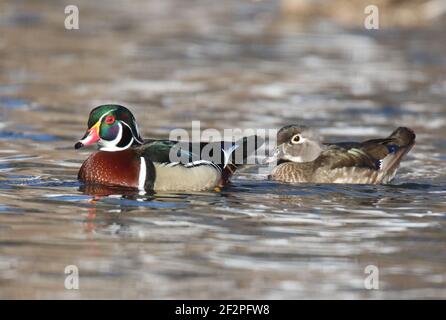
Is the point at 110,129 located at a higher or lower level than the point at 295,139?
higher

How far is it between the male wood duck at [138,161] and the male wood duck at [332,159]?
702mm

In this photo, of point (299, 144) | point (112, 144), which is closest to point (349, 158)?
point (299, 144)

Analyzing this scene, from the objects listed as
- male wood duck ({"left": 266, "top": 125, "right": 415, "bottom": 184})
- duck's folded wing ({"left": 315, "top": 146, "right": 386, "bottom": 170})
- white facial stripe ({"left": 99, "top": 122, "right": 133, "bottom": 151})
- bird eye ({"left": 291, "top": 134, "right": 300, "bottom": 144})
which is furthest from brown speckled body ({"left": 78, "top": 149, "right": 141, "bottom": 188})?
duck's folded wing ({"left": 315, "top": 146, "right": 386, "bottom": 170})

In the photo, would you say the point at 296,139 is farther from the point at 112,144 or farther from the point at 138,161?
the point at 112,144

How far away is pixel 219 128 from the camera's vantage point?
15.1 m

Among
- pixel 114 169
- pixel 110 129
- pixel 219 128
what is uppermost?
pixel 110 129

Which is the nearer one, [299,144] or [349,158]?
[349,158]

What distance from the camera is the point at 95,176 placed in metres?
11.2

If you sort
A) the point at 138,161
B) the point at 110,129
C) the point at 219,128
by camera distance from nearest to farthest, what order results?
the point at 138,161, the point at 110,129, the point at 219,128

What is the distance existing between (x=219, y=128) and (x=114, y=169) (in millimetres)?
4045

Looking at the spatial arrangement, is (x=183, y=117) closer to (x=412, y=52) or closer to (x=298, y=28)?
(x=412, y=52)

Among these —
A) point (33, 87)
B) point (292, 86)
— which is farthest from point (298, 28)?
point (33, 87)

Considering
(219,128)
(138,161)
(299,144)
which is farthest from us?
(219,128)

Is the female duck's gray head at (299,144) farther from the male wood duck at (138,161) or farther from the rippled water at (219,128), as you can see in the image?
the male wood duck at (138,161)
